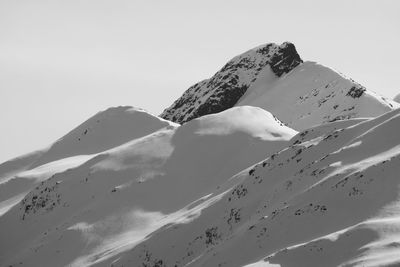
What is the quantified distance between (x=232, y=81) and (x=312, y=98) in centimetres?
1822

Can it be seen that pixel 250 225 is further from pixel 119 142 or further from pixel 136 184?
pixel 119 142

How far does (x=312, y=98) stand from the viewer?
331 feet

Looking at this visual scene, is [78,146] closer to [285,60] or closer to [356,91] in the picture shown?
[356,91]

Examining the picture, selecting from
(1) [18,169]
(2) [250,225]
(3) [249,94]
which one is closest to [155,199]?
(2) [250,225]

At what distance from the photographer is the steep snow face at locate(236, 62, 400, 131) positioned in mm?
89062

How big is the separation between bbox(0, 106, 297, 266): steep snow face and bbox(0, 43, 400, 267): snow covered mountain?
0.10m

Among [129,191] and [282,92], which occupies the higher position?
[282,92]

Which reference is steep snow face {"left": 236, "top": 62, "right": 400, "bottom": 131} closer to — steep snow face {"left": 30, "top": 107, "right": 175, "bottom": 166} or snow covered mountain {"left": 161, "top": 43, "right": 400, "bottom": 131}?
snow covered mountain {"left": 161, "top": 43, "right": 400, "bottom": 131}

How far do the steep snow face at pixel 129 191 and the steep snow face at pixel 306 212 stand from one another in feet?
6.60

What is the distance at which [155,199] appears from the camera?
43.7 metres

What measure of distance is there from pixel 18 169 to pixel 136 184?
2008cm

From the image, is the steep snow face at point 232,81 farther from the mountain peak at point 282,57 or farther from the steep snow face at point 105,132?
the steep snow face at point 105,132

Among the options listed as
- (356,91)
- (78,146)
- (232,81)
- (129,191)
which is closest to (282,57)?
(232,81)

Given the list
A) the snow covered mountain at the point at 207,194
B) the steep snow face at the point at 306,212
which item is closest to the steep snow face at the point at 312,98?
the snow covered mountain at the point at 207,194
